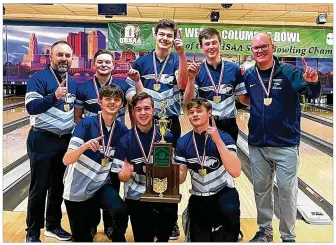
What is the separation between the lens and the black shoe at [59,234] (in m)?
2.74

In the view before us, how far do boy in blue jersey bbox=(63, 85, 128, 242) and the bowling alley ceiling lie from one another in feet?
15.7

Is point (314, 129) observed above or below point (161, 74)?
below

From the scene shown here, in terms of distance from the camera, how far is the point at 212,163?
7.82ft

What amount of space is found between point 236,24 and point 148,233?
22.0 feet

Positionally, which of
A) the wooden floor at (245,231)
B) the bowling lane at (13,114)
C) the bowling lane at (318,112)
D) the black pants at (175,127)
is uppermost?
the black pants at (175,127)

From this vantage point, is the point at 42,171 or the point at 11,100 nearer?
the point at 42,171

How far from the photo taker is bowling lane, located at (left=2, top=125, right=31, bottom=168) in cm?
498

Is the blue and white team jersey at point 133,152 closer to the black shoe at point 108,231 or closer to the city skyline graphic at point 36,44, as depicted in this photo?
the black shoe at point 108,231

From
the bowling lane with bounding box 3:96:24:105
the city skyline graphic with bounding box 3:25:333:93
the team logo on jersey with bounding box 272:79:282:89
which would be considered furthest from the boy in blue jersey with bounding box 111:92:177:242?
the bowling lane with bounding box 3:96:24:105

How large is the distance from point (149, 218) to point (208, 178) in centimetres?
40

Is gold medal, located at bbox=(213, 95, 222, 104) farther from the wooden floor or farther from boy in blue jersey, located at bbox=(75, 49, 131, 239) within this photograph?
the wooden floor

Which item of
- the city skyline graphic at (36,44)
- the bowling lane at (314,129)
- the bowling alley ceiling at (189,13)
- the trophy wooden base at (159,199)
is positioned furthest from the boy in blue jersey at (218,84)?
the city skyline graphic at (36,44)

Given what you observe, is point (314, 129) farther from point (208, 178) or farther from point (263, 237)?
point (208, 178)

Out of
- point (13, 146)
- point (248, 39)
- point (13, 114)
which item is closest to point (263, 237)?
point (13, 146)
